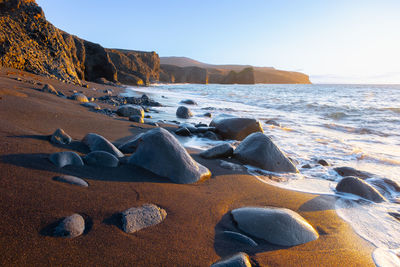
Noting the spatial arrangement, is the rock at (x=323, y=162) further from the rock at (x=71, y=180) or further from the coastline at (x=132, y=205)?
the rock at (x=71, y=180)

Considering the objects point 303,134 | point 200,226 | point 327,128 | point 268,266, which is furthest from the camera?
point 327,128

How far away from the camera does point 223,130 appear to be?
4098mm

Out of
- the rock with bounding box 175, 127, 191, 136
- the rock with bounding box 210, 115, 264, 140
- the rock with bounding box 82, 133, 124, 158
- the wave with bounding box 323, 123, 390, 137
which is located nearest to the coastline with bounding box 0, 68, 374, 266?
the rock with bounding box 82, 133, 124, 158

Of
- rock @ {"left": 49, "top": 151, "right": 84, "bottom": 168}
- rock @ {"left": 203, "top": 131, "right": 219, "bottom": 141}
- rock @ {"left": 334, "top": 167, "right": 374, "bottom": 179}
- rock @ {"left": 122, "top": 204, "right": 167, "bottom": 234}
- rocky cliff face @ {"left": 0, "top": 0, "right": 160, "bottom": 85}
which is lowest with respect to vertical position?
rock @ {"left": 334, "top": 167, "right": 374, "bottom": 179}

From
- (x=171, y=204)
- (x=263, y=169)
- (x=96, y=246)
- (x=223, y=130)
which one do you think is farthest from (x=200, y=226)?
(x=223, y=130)

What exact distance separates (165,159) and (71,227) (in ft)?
2.93

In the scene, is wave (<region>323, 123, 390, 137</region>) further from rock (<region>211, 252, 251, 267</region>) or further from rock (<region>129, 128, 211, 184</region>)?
rock (<region>211, 252, 251, 267</region>)

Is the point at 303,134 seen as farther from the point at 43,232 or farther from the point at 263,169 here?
the point at 43,232

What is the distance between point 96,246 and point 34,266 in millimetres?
210

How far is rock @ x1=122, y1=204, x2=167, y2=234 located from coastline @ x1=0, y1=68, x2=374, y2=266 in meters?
0.04

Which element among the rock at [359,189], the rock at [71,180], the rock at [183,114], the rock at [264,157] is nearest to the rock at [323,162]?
the rock at [264,157]

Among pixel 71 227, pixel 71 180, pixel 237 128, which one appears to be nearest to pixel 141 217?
pixel 71 227

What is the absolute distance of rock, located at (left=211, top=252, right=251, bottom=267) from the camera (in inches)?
36.7

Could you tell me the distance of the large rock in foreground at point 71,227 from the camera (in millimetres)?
929
